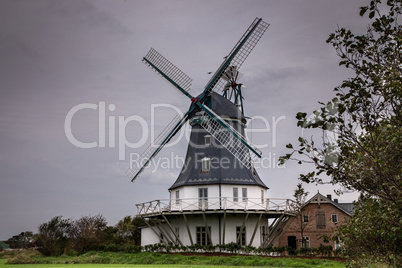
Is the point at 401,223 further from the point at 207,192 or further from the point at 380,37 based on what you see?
the point at 207,192

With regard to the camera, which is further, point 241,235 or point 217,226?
point 217,226

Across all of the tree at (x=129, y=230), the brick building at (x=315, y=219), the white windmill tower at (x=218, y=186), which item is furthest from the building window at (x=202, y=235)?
the tree at (x=129, y=230)

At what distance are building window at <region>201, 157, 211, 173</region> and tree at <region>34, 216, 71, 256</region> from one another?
449 inches

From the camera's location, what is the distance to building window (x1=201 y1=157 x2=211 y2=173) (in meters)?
29.4

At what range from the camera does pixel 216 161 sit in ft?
97.1

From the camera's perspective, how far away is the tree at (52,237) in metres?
29.5

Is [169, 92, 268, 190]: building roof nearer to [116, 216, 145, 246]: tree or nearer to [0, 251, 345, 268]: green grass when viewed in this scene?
[0, 251, 345, 268]: green grass

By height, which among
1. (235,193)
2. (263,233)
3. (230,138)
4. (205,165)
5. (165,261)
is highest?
(230,138)

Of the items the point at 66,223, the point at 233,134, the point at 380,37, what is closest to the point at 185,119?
the point at 233,134

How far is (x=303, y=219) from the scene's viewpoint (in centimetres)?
3559

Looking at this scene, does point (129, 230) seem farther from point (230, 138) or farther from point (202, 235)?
point (230, 138)

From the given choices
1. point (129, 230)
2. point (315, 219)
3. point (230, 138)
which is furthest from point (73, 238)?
point (315, 219)

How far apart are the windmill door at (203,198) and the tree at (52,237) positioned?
423 inches

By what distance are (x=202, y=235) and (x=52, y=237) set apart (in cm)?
1109
